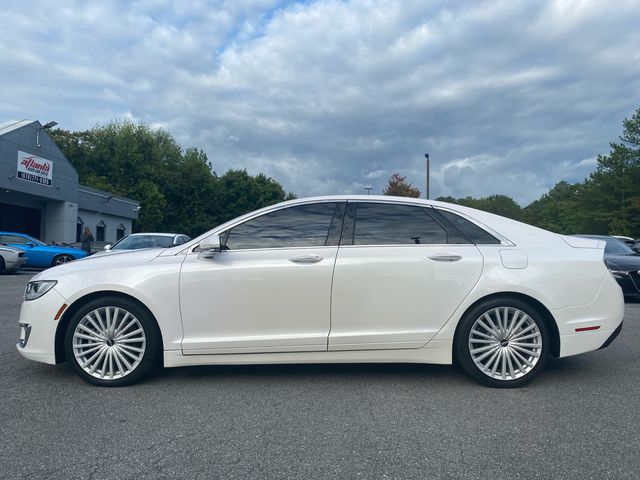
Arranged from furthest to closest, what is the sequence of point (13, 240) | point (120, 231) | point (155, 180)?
point (155, 180) < point (120, 231) < point (13, 240)

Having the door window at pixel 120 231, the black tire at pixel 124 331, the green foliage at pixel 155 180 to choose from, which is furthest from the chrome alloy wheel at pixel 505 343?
the green foliage at pixel 155 180

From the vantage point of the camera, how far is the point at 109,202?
126 feet

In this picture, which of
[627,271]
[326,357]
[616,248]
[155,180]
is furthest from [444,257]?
[155,180]

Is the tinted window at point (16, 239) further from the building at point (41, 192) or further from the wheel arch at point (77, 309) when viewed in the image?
the wheel arch at point (77, 309)

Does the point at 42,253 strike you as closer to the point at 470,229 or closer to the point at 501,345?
the point at 470,229

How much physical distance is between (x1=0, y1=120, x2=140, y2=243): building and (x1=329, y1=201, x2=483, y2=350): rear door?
26.5 meters

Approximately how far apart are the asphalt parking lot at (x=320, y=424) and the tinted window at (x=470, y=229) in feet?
3.99

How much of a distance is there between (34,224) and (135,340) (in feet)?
106

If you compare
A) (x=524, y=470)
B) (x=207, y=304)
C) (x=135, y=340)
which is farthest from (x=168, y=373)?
(x=524, y=470)

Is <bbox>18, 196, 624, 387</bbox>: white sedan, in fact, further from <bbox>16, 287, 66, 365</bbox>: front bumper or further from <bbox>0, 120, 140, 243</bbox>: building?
<bbox>0, 120, 140, 243</bbox>: building

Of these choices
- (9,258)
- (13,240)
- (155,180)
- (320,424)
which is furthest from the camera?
(155,180)

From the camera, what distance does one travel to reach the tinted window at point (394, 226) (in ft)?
14.7

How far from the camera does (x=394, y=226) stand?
4.56 metres

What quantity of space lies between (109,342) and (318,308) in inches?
68.2
